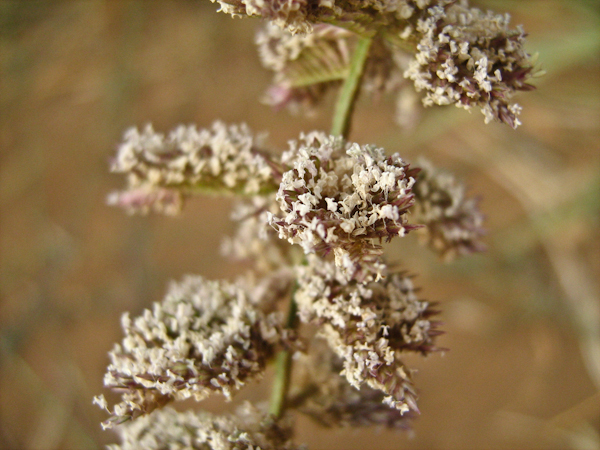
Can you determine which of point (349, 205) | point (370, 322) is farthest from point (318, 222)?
point (370, 322)

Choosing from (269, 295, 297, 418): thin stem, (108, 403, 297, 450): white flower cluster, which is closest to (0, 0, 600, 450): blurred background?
(269, 295, 297, 418): thin stem

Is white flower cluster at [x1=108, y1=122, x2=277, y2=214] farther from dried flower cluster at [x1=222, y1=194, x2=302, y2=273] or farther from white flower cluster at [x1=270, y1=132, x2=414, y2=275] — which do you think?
white flower cluster at [x1=270, y1=132, x2=414, y2=275]

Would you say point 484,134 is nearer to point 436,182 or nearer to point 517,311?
point 517,311

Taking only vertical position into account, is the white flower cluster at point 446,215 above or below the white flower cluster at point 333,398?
above

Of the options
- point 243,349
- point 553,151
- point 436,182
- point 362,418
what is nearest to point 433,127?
point 553,151

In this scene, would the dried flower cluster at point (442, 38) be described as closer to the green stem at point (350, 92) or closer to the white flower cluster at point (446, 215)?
the green stem at point (350, 92)

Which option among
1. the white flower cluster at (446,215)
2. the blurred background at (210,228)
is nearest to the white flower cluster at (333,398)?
the white flower cluster at (446,215)
